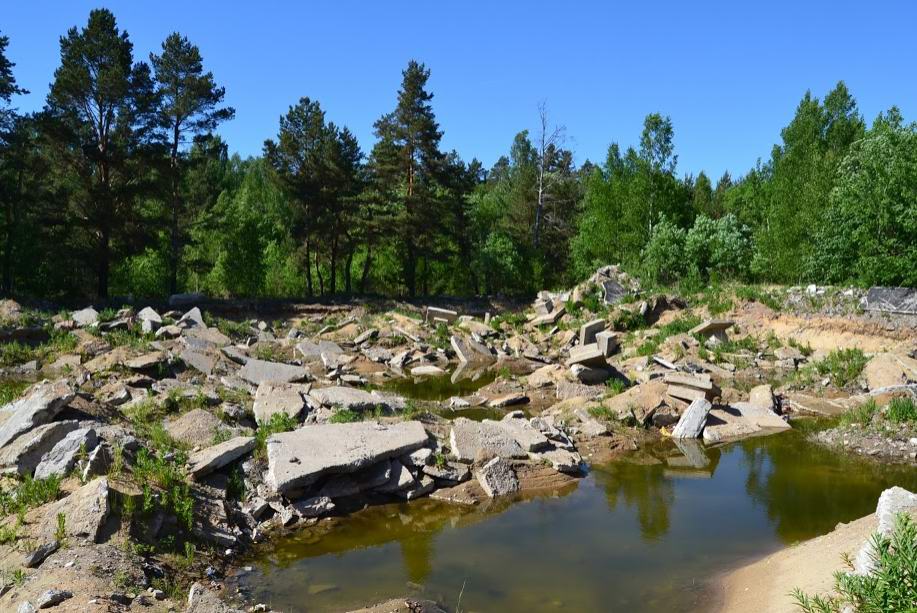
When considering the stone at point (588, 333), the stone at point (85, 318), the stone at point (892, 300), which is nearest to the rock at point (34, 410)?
the stone at point (85, 318)

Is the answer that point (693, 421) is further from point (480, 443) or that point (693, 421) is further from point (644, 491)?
point (480, 443)

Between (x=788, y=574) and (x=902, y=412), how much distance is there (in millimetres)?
7545

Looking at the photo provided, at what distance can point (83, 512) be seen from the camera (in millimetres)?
6969

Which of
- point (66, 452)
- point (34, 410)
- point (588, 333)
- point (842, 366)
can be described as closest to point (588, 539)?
point (66, 452)

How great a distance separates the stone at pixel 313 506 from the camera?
878 centimetres

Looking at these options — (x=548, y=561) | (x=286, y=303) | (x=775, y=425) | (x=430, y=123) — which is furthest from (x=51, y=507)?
(x=430, y=123)

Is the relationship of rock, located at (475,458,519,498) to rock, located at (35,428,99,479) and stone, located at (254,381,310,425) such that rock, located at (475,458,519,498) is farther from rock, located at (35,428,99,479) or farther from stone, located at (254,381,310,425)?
rock, located at (35,428,99,479)

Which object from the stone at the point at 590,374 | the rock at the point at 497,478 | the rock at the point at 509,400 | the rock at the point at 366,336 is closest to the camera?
the rock at the point at 497,478

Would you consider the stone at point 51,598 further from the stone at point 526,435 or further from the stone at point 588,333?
the stone at point 588,333

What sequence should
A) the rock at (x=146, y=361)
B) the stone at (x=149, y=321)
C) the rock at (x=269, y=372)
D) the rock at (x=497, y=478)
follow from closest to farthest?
the rock at (x=497, y=478)
the rock at (x=146, y=361)
the rock at (x=269, y=372)
the stone at (x=149, y=321)

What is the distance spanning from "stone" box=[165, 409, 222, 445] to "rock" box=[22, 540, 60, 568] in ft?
11.4

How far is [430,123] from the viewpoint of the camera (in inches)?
1278

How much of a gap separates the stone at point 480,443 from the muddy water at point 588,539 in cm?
110

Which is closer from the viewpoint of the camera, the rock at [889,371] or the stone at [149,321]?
the rock at [889,371]
